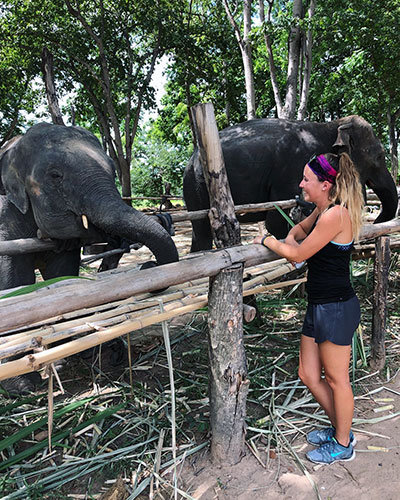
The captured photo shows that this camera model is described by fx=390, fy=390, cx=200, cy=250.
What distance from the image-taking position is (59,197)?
2900 millimetres

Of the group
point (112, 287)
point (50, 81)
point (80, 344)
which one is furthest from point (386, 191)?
point (80, 344)

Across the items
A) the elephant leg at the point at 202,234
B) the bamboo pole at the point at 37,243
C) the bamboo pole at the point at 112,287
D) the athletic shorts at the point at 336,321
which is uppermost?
the bamboo pole at the point at 37,243

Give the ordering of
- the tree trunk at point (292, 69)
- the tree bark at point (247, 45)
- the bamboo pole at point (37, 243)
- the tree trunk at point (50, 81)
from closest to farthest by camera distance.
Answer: the bamboo pole at point (37, 243) → the tree trunk at point (50, 81) → the tree trunk at point (292, 69) → the tree bark at point (247, 45)

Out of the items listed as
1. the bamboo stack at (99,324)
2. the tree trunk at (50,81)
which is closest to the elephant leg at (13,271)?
the bamboo stack at (99,324)

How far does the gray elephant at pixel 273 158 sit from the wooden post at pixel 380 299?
1.50 metres

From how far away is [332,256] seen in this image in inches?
79.3

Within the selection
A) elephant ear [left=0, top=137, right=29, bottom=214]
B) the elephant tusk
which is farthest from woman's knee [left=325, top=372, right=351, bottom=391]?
elephant ear [left=0, top=137, right=29, bottom=214]

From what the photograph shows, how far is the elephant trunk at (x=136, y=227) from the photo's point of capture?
93.9 inches

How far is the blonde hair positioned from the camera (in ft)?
6.25

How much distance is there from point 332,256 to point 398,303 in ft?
8.99

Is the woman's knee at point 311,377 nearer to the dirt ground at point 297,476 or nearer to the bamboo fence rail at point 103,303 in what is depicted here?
the dirt ground at point 297,476

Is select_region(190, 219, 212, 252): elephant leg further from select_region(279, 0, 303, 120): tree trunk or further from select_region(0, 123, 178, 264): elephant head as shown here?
→ select_region(279, 0, 303, 120): tree trunk

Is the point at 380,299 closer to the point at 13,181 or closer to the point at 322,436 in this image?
the point at 322,436

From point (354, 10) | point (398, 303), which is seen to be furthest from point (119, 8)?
point (398, 303)
